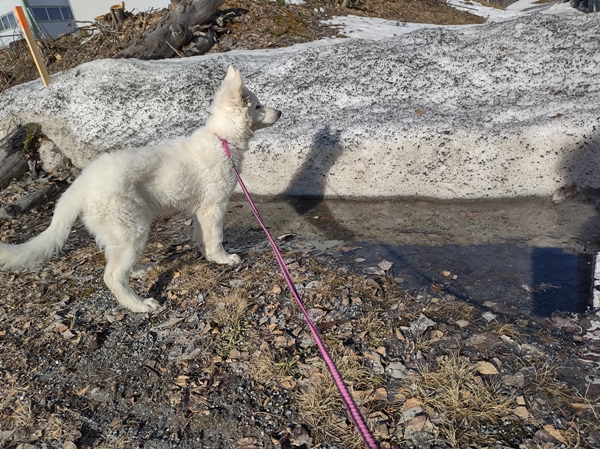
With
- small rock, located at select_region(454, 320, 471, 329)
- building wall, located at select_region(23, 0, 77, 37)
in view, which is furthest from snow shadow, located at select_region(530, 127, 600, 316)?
building wall, located at select_region(23, 0, 77, 37)

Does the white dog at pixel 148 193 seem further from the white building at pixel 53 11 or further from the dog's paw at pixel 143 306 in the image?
the white building at pixel 53 11

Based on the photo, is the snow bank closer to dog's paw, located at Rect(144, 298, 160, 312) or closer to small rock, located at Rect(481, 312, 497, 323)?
small rock, located at Rect(481, 312, 497, 323)

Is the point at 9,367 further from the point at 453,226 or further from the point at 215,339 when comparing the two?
the point at 453,226

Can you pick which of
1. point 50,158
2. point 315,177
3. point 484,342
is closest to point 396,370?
point 484,342

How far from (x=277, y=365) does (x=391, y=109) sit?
16.7 feet

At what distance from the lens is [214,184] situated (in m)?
4.29

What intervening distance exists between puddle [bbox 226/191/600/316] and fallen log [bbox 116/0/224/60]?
599 cm

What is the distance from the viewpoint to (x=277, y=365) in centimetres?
301

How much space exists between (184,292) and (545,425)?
3.34m

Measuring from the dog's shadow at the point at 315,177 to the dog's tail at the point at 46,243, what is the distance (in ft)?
10.4

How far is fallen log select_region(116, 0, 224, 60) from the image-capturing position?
975cm

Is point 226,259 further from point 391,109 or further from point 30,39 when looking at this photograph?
point 30,39

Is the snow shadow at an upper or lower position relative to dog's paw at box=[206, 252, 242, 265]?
lower

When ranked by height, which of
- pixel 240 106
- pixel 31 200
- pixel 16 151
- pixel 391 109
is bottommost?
pixel 31 200
